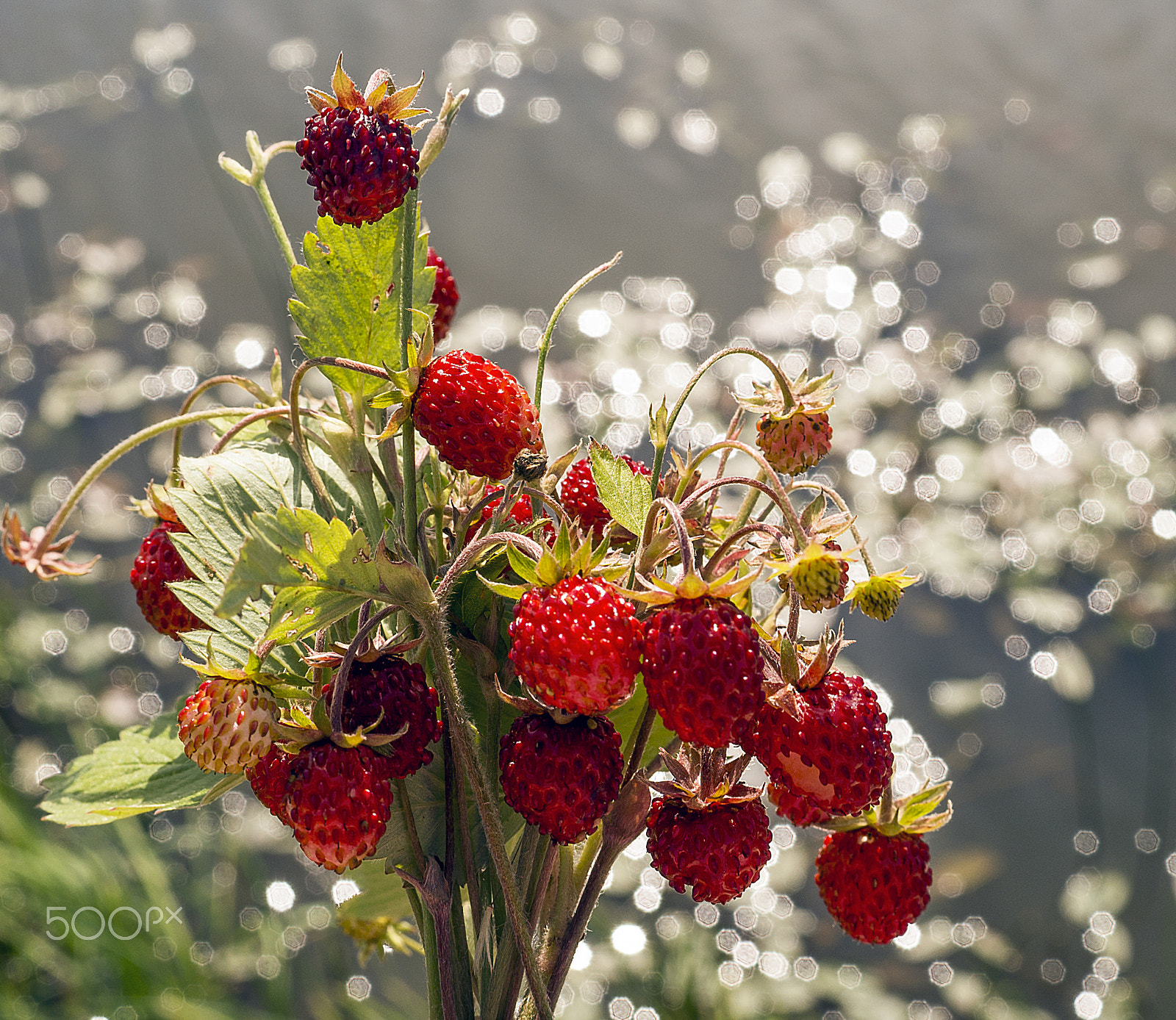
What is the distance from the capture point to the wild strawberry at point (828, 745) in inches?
10.7

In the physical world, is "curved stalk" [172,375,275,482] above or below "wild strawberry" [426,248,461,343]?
below

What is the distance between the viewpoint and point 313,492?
359 mm

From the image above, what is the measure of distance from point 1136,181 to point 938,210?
0.42 m

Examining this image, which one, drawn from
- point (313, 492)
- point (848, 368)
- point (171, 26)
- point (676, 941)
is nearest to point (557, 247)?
point (848, 368)

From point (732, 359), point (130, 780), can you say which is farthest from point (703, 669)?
point (732, 359)

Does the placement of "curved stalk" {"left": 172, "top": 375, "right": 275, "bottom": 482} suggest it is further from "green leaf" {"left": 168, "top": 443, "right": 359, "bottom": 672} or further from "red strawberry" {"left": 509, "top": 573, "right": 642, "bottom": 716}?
"red strawberry" {"left": 509, "top": 573, "right": 642, "bottom": 716}

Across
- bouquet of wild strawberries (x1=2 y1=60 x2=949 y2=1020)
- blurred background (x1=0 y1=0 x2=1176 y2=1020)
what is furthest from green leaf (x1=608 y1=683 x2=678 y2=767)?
blurred background (x1=0 y1=0 x2=1176 y2=1020)

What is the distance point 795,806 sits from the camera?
29 cm

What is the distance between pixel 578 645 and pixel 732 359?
157 cm

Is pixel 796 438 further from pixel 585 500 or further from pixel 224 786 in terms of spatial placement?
pixel 224 786

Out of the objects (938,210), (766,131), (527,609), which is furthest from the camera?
(766,131)

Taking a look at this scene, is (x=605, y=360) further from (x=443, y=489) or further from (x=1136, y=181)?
(x=443, y=489)

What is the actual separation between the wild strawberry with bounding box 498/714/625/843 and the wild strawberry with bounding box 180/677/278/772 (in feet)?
0.23

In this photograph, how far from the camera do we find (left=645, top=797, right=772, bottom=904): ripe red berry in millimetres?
292
